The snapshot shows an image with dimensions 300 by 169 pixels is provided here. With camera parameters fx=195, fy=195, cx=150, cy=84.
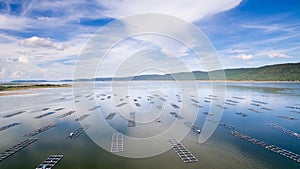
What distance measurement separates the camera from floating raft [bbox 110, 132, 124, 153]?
13321mm

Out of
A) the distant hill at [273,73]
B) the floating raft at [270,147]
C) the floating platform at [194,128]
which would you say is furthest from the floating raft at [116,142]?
the distant hill at [273,73]

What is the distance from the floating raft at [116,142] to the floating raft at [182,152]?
367 cm

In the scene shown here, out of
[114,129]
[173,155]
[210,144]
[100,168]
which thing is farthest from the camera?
[114,129]

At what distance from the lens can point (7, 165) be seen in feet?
36.3

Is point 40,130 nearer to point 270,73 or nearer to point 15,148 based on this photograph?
point 15,148

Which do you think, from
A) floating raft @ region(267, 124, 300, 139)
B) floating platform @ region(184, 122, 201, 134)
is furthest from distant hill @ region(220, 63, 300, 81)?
floating platform @ region(184, 122, 201, 134)

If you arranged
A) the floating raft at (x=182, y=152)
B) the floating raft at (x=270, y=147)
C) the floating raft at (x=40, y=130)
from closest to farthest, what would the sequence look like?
the floating raft at (x=182, y=152) < the floating raft at (x=270, y=147) < the floating raft at (x=40, y=130)

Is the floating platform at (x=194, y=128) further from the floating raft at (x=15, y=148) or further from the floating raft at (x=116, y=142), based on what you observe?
the floating raft at (x=15, y=148)

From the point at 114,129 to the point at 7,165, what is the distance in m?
8.56

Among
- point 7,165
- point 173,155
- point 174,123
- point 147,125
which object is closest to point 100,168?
point 173,155

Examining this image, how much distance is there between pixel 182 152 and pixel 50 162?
8.02 meters

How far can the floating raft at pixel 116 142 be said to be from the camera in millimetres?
13321

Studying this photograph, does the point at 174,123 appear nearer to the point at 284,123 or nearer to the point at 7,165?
the point at 284,123

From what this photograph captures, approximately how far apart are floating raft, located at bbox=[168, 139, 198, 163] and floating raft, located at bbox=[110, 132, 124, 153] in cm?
367
